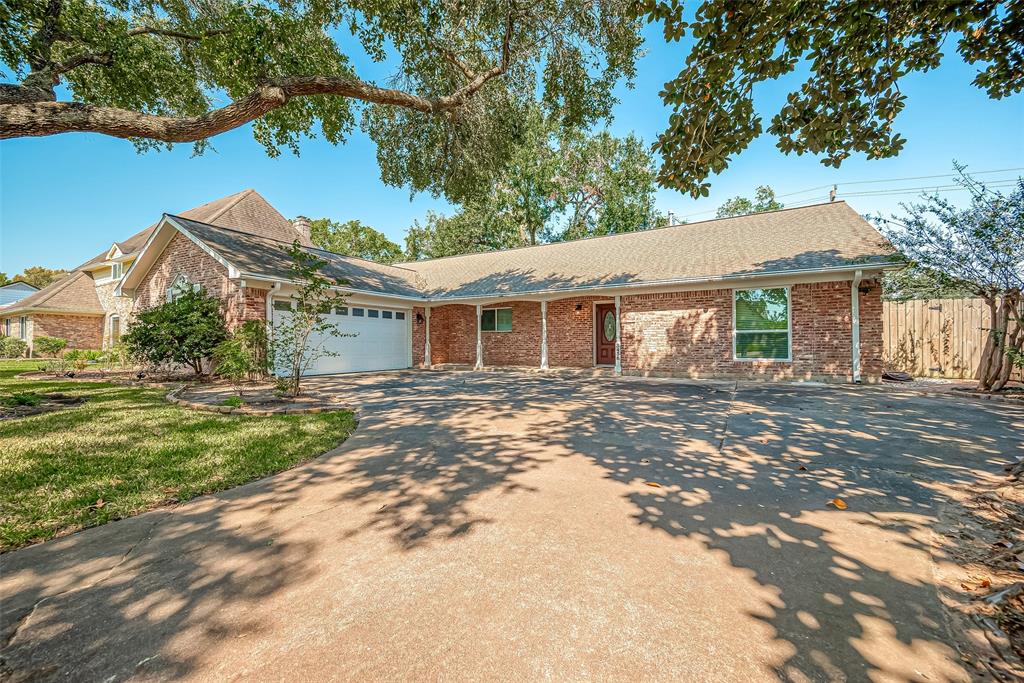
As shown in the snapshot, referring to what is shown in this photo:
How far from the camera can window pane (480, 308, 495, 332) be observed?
1693 cm

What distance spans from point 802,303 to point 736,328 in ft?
5.55

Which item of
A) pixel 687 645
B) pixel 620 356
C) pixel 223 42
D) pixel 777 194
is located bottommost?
pixel 687 645

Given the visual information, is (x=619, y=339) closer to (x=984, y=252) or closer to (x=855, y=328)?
(x=855, y=328)

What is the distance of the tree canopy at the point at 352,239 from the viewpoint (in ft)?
132

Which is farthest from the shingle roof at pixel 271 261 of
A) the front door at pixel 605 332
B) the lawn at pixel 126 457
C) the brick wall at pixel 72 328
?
the brick wall at pixel 72 328

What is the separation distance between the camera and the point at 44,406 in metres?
7.11

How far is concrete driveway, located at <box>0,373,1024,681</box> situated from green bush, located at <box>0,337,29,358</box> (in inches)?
1073

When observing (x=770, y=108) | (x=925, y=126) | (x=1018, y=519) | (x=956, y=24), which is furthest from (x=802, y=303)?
(x=1018, y=519)

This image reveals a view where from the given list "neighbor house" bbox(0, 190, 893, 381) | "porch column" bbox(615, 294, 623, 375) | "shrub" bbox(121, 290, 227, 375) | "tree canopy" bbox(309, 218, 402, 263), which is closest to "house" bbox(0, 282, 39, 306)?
"tree canopy" bbox(309, 218, 402, 263)

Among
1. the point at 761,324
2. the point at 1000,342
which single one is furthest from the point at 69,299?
the point at 1000,342

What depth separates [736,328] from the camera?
1194 cm

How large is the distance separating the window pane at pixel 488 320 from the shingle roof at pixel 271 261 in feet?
9.15

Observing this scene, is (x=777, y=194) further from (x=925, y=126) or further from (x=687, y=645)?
(x=687, y=645)

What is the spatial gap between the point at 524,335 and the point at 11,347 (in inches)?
993
